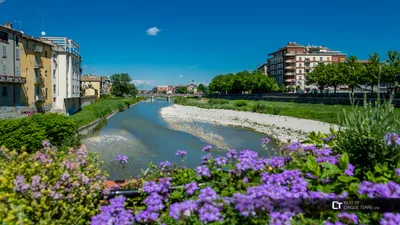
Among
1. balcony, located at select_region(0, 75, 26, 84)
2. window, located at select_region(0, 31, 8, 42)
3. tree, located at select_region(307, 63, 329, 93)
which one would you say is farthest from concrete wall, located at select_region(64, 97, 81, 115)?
tree, located at select_region(307, 63, 329, 93)

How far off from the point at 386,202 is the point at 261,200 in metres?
1.30

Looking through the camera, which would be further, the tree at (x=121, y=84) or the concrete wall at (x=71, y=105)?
the tree at (x=121, y=84)

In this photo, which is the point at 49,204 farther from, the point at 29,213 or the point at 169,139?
the point at 169,139

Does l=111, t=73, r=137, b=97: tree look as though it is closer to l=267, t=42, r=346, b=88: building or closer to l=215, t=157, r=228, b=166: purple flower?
l=267, t=42, r=346, b=88: building

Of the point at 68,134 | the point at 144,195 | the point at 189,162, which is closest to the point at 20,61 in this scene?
the point at 68,134

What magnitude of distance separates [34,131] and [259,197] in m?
19.2

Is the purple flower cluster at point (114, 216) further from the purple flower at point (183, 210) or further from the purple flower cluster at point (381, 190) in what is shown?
the purple flower cluster at point (381, 190)

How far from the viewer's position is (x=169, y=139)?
28.6 metres

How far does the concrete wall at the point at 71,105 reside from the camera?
147 feet

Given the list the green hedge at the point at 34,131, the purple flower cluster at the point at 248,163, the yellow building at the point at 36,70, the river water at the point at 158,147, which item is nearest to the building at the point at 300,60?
the river water at the point at 158,147

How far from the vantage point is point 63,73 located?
1780 inches

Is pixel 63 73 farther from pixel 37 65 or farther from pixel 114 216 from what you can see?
pixel 114 216

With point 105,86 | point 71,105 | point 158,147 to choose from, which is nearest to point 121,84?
point 105,86

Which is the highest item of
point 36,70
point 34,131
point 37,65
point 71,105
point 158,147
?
point 37,65
